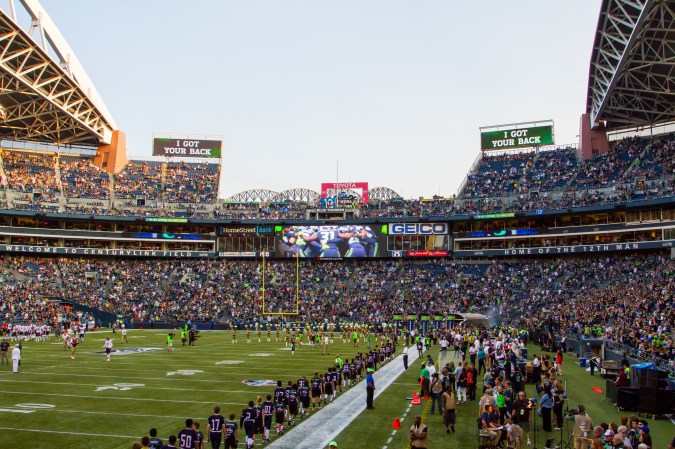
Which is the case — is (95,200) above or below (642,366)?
above

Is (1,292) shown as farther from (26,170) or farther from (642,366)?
(642,366)

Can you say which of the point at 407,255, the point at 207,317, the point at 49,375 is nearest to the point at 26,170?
the point at 207,317

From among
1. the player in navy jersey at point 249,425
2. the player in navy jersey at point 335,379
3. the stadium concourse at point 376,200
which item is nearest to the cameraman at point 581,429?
the player in navy jersey at point 249,425

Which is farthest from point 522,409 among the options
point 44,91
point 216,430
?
point 44,91

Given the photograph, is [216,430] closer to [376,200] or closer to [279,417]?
[279,417]

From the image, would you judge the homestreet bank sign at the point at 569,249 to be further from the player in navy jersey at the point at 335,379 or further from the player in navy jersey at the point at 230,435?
the player in navy jersey at the point at 230,435

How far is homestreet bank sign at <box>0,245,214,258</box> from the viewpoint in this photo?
6606 centimetres

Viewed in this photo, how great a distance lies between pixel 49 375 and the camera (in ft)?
86.0

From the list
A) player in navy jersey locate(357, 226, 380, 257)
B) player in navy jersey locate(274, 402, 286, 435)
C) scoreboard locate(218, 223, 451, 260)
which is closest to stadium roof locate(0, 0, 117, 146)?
scoreboard locate(218, 223, 451, 260)

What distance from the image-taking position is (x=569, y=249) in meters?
59.6

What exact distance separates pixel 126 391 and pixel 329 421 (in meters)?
8.59

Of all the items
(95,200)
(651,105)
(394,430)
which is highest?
(651,105)

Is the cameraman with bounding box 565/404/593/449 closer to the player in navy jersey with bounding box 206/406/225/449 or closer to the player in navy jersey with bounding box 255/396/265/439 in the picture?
the player in navy jersey with bounding box 255/396/265/439

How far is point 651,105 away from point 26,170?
6702 centimetres
